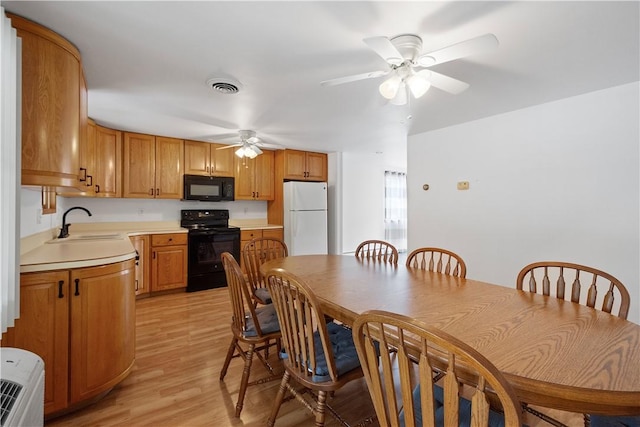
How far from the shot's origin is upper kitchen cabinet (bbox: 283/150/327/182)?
479cm

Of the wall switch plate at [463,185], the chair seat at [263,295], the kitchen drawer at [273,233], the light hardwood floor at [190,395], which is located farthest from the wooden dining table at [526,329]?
the kitchen drawer at [273,233]

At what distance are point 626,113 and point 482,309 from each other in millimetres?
2343

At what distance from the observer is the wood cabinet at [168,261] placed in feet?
12.3

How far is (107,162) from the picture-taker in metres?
3.54

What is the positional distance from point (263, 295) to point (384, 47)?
1.93m

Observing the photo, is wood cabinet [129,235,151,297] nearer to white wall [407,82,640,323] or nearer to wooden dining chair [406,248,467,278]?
wooden dining chair [406,248,467,278]

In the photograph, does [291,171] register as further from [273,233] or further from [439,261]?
[439,261]

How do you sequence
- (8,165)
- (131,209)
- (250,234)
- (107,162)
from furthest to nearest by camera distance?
(250,234) → (131,209) → (107,162) → (8,165)

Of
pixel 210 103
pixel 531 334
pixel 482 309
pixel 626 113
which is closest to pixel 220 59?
pixel 210 103

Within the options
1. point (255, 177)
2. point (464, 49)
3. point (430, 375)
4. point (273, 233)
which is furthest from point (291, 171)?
point (430, 375)

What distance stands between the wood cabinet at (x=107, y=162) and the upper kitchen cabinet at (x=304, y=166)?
226cm

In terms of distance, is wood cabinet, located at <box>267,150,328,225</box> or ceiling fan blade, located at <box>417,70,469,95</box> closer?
ceiling fan blade, located at <box>417,70,469,95</box>

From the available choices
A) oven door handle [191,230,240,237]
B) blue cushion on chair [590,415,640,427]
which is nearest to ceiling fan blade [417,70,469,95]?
blue cushion on chair [590,415,640,427]

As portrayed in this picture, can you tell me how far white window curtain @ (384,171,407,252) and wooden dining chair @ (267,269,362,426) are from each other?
496cm
